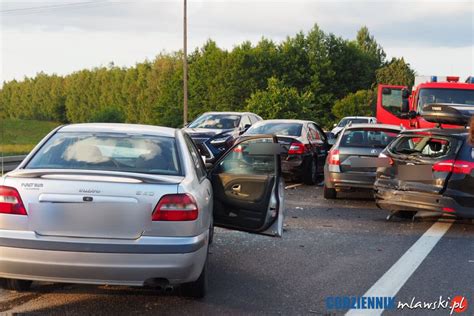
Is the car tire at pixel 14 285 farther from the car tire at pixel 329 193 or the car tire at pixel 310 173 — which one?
the car tire at pixel 310 173

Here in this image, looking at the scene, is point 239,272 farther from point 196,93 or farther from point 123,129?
point 196,93

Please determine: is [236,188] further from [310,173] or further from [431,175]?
[310,173]

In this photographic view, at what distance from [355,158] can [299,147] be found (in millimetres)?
2638

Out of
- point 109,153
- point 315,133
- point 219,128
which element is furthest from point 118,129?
point 219,128

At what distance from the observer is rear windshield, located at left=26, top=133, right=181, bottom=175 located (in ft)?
17.3

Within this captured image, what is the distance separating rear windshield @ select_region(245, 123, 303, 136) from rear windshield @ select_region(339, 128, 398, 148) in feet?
8.66

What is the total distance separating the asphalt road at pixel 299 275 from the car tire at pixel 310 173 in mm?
4738

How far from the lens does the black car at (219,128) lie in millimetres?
16250

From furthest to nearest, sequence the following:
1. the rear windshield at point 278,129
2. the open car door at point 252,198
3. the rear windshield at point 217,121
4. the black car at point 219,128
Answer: the rear windshield at point 217,121 → the black car at point 219,128 → the rear windshield at point 278,129 → the open car door at point 252,198

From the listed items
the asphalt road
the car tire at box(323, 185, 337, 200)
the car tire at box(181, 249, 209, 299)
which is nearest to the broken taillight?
the asphalt road

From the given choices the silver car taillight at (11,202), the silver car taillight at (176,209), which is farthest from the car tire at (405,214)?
the silver car taillight at (11,202)

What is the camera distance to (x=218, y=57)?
75.4 m

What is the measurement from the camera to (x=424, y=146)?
956 cm

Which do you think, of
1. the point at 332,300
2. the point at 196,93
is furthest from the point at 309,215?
the point at 196,93
